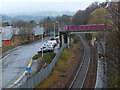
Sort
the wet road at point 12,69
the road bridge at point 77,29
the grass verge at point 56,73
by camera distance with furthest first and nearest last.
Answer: the road bridge at point 77,29 < the wet road at point 12,69 < the grass verge at point 56,73

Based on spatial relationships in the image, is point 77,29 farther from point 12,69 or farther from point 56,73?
point 12,69

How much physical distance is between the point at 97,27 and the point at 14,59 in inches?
404

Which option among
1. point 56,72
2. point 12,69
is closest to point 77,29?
point 56,72

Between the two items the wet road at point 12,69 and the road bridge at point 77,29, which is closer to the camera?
the wet road at point 12,69

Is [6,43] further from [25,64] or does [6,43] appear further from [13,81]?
[13,81]

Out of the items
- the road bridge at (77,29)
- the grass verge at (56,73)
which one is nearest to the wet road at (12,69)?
the grass verge at (56,73)

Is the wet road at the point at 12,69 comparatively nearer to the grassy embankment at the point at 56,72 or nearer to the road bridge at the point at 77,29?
the grassy embankment at the point at 56,72

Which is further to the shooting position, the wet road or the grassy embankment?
the wet road

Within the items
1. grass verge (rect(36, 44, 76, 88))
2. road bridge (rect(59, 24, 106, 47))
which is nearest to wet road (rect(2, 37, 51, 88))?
grass verge (rect(36, 44, 76, 88))

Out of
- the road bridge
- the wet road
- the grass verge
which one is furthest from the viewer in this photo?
the road bridge

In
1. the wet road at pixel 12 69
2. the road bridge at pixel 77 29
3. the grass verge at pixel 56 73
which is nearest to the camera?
the grass verge at pixel 56 73

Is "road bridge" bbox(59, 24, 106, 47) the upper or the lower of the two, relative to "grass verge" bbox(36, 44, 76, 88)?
upper

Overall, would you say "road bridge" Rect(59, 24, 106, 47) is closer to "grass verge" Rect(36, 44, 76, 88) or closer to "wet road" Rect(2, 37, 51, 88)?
"grass verge" Rect(36, 44, 76, 88)

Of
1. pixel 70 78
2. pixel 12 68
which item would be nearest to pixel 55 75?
pixel 70 78
